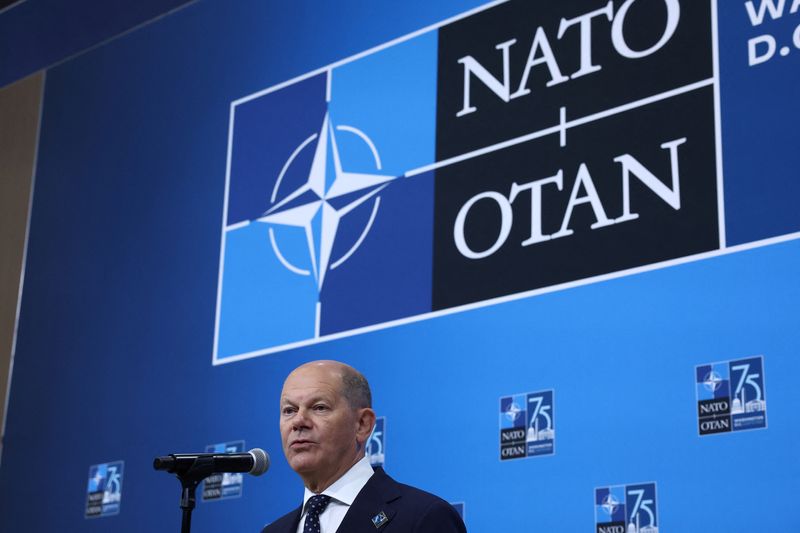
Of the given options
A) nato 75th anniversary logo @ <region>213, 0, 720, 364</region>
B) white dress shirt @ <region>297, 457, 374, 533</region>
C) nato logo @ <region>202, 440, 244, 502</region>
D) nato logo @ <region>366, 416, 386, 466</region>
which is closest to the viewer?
white dress shirt @ <region>297, 457, 374, 533</region>

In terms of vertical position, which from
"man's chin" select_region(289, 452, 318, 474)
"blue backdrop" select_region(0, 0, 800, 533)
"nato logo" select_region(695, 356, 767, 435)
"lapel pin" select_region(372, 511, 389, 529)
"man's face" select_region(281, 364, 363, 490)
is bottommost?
"lapel pin" select_region(372, 511, 389, 529)

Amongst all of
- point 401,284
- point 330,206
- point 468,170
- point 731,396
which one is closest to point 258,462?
point 731,396

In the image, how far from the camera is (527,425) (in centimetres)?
402

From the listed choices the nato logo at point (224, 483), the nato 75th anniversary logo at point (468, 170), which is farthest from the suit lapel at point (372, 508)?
the nato logo at point (224, 483)

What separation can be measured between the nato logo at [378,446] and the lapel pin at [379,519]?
150 centimetres

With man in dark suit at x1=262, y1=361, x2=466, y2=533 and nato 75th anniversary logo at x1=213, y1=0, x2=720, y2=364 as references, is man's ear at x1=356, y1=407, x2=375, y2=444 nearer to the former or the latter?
man in dark suit at x1=262, y1=361, x2=466, y2=533

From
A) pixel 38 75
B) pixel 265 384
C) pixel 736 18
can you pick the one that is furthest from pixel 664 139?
pixel 38 75

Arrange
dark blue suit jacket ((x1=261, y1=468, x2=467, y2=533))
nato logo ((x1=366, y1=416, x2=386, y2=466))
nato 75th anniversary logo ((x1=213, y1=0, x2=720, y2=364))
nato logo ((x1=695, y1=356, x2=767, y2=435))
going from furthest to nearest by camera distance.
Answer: nato logo ((x1=366, y1=416, x2=386, y2=466)), nato 75th anniversary logo ((x1=213, y1=0, x2=720, y2=364)), nato logo ((x1=695, y1=356, x2=767, y2=435)), dark blue suit jacket ((x1=261, y1=468, x2=467, y2=533))

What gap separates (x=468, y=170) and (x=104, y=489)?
2081mm

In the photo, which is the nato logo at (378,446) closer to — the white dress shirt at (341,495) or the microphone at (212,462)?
the white dress shirt at (341,495)

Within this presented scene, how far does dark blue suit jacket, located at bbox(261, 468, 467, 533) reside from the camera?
286cm

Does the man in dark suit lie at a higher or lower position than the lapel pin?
higher

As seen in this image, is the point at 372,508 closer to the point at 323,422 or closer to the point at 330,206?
the point at 323,422

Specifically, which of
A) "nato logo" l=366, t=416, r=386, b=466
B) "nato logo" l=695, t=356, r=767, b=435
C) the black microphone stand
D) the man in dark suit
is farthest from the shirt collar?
"nato logo" l=366, t=416, r=386, b=466
